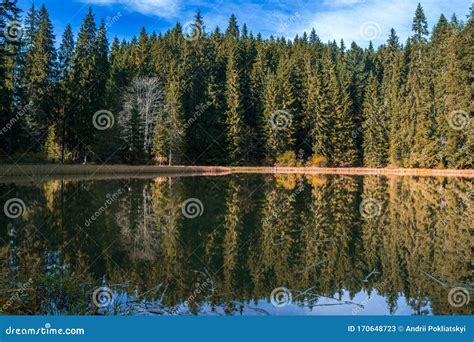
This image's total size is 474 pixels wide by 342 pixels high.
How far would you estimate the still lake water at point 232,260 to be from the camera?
21.2 feet

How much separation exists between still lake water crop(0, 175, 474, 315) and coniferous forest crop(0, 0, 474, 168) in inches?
1006

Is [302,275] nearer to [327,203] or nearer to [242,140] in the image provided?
[327,203]

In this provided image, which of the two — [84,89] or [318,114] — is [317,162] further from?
[84,89]

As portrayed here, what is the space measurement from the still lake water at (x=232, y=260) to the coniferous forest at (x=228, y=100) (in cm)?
2555

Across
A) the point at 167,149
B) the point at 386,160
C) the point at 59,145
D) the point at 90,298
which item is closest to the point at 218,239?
the point at 90,298

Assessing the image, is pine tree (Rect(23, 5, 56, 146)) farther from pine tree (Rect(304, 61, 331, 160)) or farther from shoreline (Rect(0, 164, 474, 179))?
pine tree (Rect(304, 61, 331, 160))

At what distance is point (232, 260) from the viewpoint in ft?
29.6

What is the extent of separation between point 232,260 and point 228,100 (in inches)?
2242

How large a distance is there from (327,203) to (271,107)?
156ft

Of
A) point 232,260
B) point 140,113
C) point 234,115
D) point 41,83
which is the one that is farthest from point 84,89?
point 232,260

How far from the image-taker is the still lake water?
646cm

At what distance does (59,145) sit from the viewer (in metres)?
47.3

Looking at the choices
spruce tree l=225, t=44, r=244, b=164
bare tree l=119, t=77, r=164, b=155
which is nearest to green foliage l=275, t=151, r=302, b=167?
spruce tree l=225, t=44, r=244, b=164

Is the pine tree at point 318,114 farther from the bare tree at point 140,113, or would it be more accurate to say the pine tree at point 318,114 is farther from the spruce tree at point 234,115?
the bare tree at point 140,113
